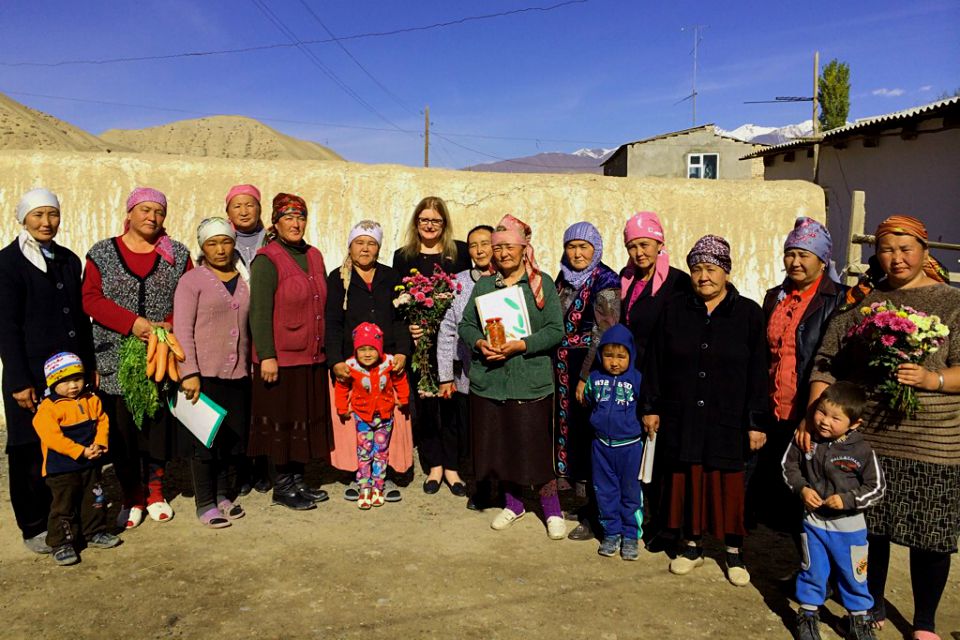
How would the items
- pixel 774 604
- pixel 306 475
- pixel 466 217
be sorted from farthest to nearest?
pixel 466 217 < pixel 306 475 < pixel 774 604

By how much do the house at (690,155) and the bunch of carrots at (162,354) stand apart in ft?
72.2

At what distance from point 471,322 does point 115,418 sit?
2189 mm

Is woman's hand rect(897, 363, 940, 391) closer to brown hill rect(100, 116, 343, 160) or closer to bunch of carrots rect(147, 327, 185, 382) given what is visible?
bunch of carrots rect(147, 327, 185, 382)

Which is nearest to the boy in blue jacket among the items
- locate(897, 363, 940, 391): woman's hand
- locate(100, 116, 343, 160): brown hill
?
locate(897, 363, 940, 391): woman's hand

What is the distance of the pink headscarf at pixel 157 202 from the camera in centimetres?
391

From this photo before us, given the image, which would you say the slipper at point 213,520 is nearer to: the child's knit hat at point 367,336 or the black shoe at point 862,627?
the child's knit hat at point 367,336

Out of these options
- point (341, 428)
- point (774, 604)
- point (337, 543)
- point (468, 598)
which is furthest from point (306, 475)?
point (774, 604)

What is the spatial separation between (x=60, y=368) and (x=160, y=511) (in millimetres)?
1179

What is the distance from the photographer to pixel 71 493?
3619 millimetres

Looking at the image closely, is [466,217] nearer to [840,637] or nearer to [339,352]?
[339,352]

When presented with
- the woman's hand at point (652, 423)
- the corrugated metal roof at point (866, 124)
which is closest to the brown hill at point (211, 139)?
the corrugated metal roof at point (866, 124)

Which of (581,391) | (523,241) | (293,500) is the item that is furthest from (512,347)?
(293,500)

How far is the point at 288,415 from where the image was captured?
13.9 ft

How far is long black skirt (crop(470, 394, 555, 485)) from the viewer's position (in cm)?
393
